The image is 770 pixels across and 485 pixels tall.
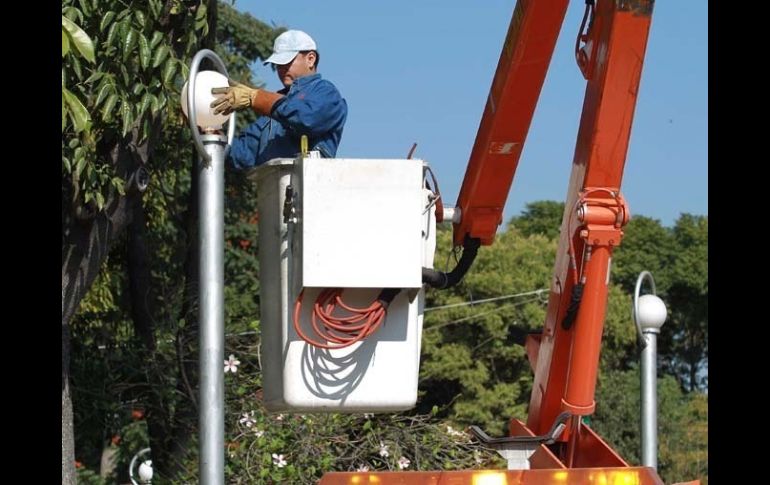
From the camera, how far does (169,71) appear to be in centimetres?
744

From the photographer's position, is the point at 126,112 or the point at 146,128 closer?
the point at 126,112

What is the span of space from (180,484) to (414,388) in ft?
20.3

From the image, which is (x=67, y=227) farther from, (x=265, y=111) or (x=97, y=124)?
(x=265, y=111)

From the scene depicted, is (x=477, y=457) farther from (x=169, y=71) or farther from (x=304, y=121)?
(x=304, y=121)

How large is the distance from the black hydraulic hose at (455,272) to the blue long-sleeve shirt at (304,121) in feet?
1.94

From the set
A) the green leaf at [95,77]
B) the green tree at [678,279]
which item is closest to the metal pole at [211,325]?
the green leaf at [95,77]

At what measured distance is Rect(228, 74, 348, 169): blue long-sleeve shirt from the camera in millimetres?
5145

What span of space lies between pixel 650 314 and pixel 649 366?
44cm

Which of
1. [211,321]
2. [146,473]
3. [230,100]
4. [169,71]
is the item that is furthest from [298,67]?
[146,473]

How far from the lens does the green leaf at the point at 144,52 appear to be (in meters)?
7.45

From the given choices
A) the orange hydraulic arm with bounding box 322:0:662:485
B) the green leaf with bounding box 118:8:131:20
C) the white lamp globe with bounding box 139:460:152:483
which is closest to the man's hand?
the orange hydraulic arm with bounding box 322:0:662:485

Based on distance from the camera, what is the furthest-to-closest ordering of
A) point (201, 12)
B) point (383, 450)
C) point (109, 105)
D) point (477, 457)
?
point (477, 457), point (383, 450), point (201, 12), point (109, 105)

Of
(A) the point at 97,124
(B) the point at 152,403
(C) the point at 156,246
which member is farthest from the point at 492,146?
(C) the point at 156,246

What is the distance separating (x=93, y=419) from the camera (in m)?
12.7
